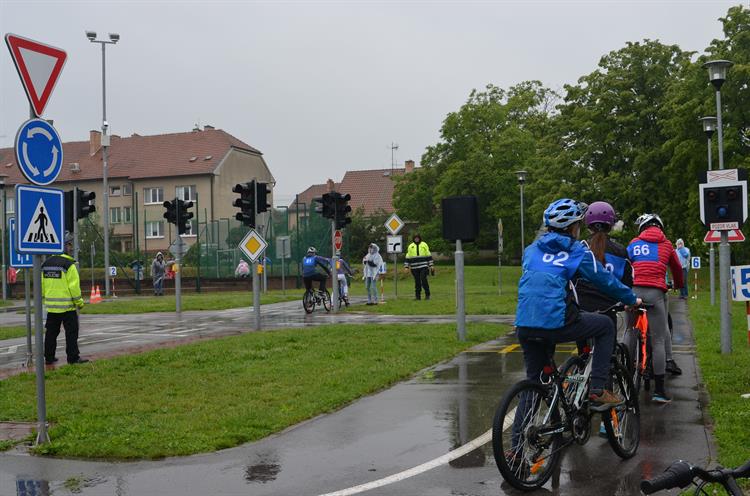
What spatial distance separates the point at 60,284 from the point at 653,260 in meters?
8.30

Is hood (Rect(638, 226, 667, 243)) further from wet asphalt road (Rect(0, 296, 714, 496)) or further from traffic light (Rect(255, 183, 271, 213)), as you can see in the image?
traffic light (Rect(255, 183, 271, 213))

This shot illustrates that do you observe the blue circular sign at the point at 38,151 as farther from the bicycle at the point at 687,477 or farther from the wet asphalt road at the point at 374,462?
the bicycle at the point at 687,477

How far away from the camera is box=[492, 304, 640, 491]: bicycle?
5488 millimetres

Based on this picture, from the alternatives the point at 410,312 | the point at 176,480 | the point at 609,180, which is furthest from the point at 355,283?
the point at 176,480

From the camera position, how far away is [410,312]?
2245 cm

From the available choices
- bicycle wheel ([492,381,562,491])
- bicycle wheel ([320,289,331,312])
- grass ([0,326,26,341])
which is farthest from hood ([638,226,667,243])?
bicycle wheel ([320,289,331,312])

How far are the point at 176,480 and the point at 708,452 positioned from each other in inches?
154

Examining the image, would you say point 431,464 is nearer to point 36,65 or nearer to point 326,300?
point 36,65

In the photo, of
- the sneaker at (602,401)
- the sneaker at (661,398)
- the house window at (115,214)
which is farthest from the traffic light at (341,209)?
the house window at (115,214)

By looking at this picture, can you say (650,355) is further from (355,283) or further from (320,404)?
(355,283)

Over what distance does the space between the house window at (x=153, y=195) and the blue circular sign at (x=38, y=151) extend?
72.4 meters

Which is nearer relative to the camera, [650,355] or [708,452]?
[708,452]

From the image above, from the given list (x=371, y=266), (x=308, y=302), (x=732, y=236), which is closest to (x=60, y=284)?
(x=732, y=236)

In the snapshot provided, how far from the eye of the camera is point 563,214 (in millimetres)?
5988
